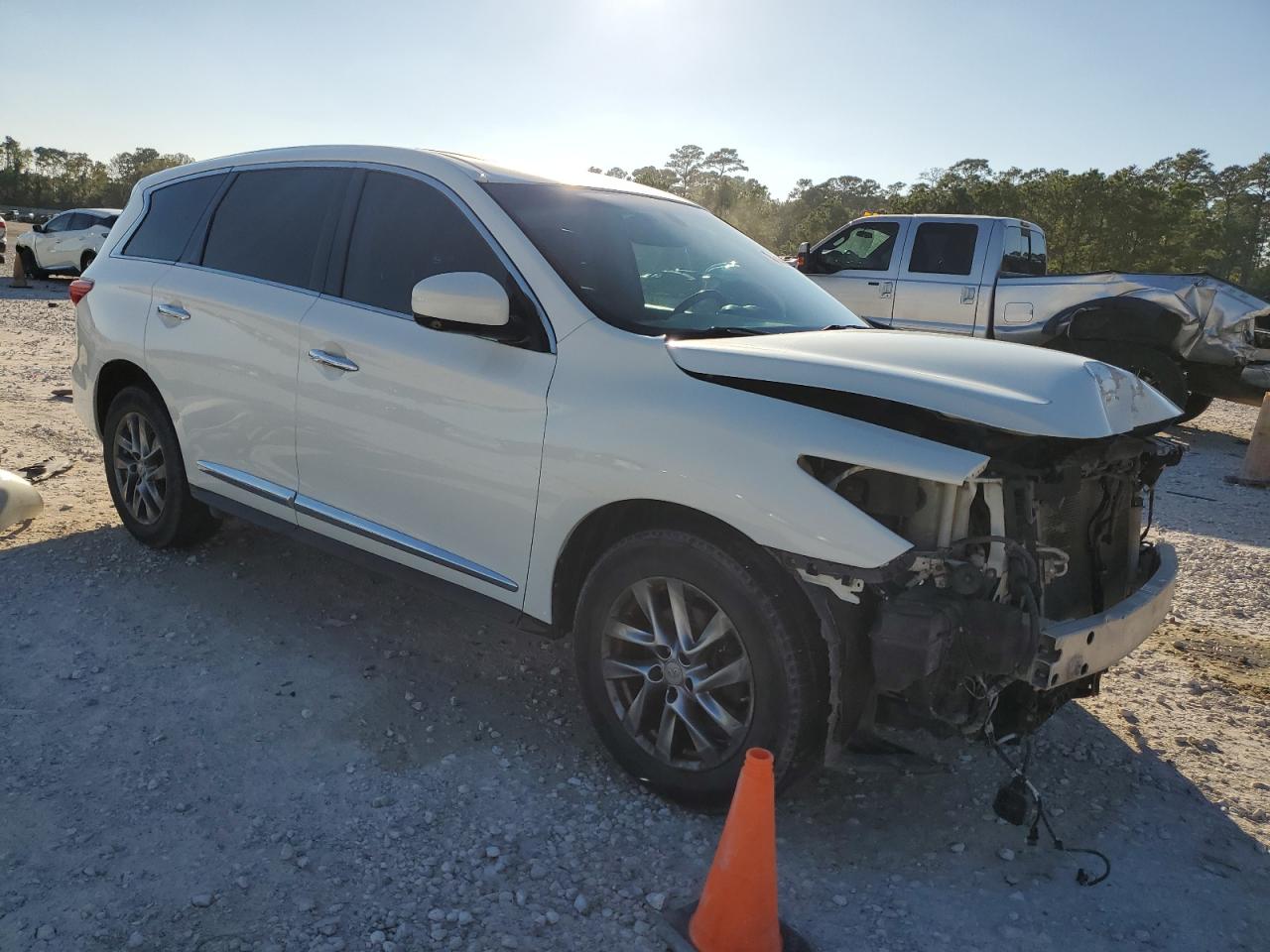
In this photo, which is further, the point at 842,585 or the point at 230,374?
the point at 230,374

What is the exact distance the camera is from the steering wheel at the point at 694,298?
3.40 metres

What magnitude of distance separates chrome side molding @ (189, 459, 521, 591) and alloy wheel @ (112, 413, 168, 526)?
0.46 metres

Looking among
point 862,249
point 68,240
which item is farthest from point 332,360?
point 68,240

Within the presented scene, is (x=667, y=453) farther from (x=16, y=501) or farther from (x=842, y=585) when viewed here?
(x=16, y=501)

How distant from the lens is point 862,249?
11703mm

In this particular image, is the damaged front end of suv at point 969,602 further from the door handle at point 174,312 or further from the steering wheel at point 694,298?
the door handle at point 174,312

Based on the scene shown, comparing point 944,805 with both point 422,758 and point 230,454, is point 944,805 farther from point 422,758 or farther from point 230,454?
point 230,454

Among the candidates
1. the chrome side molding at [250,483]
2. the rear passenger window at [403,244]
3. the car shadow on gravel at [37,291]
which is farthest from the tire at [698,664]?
the car shadow on gravel at [37,291]

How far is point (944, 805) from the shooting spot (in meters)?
3.30

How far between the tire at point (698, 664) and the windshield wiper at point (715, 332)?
0.69 meters

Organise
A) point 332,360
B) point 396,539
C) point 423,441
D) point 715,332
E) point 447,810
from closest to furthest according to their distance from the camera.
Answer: point 447,810, point 715,332, point 423,441, point 396,539, point 332,360

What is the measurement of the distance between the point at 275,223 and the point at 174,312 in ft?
2.30

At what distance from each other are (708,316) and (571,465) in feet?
2.62

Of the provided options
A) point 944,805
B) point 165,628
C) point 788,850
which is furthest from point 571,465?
point 165,628
